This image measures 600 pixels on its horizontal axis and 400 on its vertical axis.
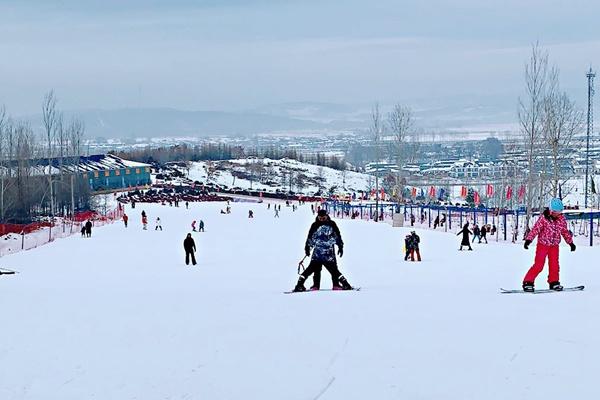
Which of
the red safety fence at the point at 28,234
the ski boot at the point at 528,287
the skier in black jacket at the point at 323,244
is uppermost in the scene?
the skier in black jacket at the point at 323,244

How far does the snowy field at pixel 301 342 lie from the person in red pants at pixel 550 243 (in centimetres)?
51

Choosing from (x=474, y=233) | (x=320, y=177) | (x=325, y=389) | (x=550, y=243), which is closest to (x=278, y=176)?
(x=320, y=177)

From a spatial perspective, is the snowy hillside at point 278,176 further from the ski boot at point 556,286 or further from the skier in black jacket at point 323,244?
the ski boot at point 556,286

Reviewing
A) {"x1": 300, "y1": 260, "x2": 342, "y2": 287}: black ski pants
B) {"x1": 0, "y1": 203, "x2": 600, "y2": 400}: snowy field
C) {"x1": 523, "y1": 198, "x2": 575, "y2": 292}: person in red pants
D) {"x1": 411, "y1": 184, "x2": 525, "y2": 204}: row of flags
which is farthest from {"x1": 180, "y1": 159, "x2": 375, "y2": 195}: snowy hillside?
{"x1": 523, "y1": 198, "x2": 575, "y2": 292}: person in red pants

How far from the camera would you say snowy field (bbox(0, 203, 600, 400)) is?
6461 mm

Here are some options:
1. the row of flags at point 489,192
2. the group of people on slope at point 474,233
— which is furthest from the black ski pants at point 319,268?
the row of flags at point 489,192

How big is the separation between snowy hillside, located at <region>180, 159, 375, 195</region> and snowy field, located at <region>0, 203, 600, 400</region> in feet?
366

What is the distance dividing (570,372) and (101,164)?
347 feet

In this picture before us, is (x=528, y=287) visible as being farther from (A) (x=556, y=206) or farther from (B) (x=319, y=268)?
(B) (x=319, y=268)

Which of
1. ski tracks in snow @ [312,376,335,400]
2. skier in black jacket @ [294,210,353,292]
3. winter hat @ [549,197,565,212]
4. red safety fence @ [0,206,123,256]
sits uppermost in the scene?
winter hat @ [549,197,565,212]

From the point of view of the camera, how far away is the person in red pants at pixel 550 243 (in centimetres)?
1120

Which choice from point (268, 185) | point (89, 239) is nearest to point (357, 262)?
point (89, 239)

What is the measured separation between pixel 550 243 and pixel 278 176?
5193 inches

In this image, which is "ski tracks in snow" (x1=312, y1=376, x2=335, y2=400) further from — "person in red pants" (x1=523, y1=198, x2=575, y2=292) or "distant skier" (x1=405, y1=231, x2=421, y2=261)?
"distant skier" (x1=405, y1=231, x2=421, y2=261)
